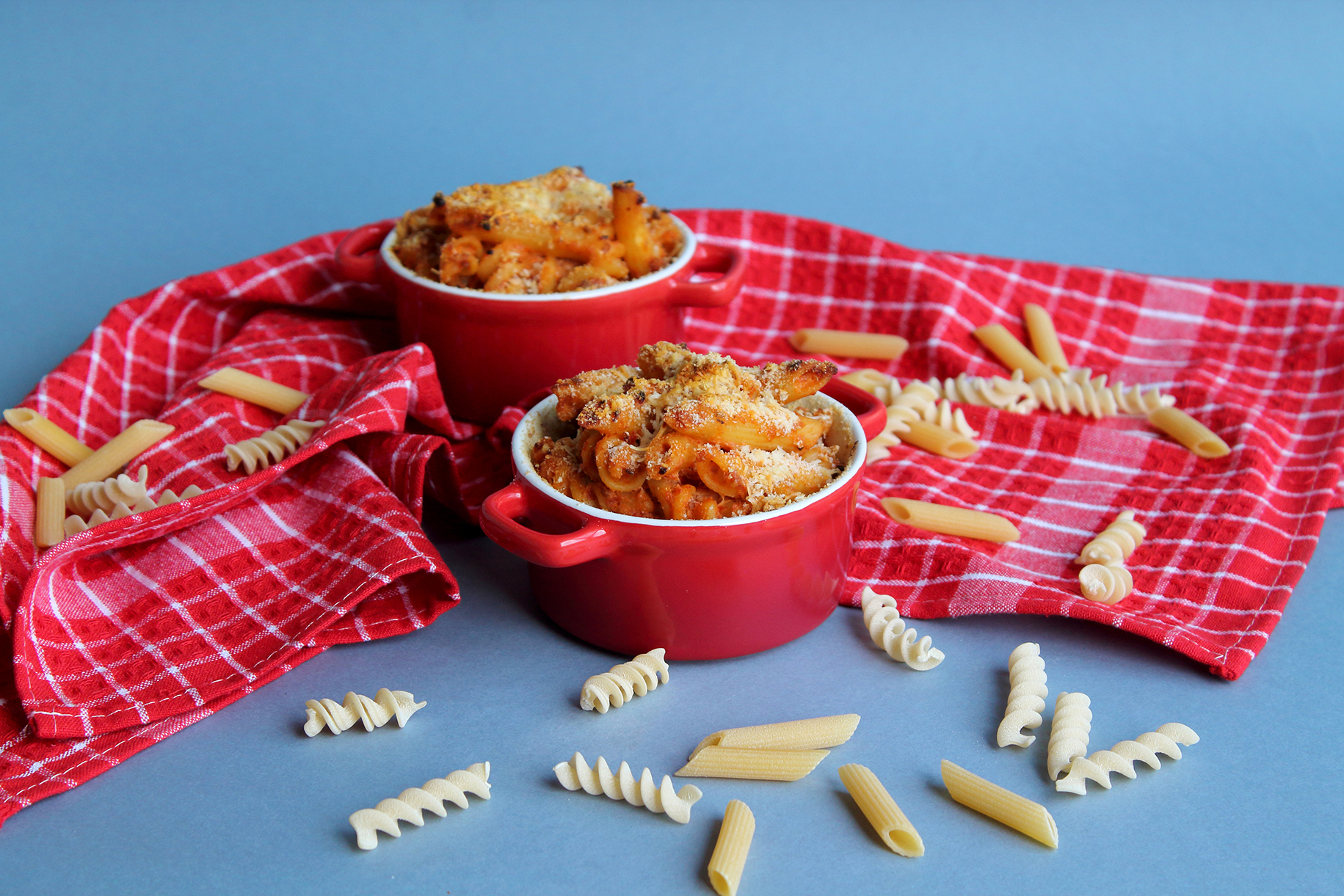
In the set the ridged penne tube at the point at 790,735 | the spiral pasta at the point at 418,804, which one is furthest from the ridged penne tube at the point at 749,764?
the spiral pasta at the point at 418,804

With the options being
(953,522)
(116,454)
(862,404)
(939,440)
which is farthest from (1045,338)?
(116,454)

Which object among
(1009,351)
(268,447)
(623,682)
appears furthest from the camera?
(1009,351)

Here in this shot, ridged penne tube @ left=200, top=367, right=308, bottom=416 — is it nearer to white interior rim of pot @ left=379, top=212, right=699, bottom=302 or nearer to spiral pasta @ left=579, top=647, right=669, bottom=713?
white interior rim of pot @ left=379, top=212, right=699, bottom=302

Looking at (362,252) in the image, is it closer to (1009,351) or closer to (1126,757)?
(1009,351)

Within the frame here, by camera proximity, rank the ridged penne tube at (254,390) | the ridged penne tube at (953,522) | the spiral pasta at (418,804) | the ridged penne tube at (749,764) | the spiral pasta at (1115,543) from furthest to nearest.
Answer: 1. the ridged penne tube at (254,390)
2. the ridged penne tube at (953,522)
3. the spiral pasta at (1115,543)
4. the ridged penne tube at (749,764)
5. the spiral pasta at (418,804)

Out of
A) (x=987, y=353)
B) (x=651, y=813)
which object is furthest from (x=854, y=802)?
(x=987, y=353)

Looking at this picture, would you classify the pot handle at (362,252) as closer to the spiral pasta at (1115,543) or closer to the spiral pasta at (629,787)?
the spiral pasta at (629,787)

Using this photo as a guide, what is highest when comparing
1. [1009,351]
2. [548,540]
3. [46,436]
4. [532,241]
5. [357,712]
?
[532,241]

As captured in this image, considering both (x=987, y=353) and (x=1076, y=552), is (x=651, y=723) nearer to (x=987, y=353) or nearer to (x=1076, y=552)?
(x=1076, y=552)
